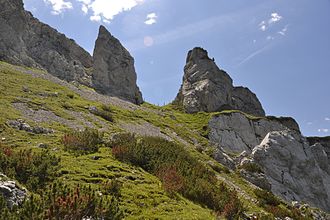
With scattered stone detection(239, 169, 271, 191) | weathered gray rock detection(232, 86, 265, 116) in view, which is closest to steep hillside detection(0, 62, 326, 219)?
scattered stone detection(239, 169, 271, 191)

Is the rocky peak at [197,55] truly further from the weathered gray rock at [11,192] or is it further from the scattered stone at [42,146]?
the weathered gray rock at [11,192]

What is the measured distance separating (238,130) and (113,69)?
34829 mm

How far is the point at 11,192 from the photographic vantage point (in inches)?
533

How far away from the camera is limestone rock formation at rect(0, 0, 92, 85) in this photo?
223ft

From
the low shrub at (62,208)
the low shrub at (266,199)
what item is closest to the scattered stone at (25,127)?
the low shrub at (62,208)

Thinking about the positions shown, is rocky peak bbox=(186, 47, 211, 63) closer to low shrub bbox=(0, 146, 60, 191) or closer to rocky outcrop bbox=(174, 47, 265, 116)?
rocky outcrop bbox=(174, 47, 265, 116)

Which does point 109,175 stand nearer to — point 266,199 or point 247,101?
point 266,199

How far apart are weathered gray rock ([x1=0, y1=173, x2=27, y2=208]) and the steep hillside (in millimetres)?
45

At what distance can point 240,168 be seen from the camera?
38.8m

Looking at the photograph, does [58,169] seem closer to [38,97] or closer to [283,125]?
[38,97]

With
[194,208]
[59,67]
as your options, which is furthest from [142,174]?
[59,67]

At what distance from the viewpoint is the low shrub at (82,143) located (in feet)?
80.7

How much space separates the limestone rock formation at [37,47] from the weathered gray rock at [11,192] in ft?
178

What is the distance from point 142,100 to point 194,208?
2693 inches
